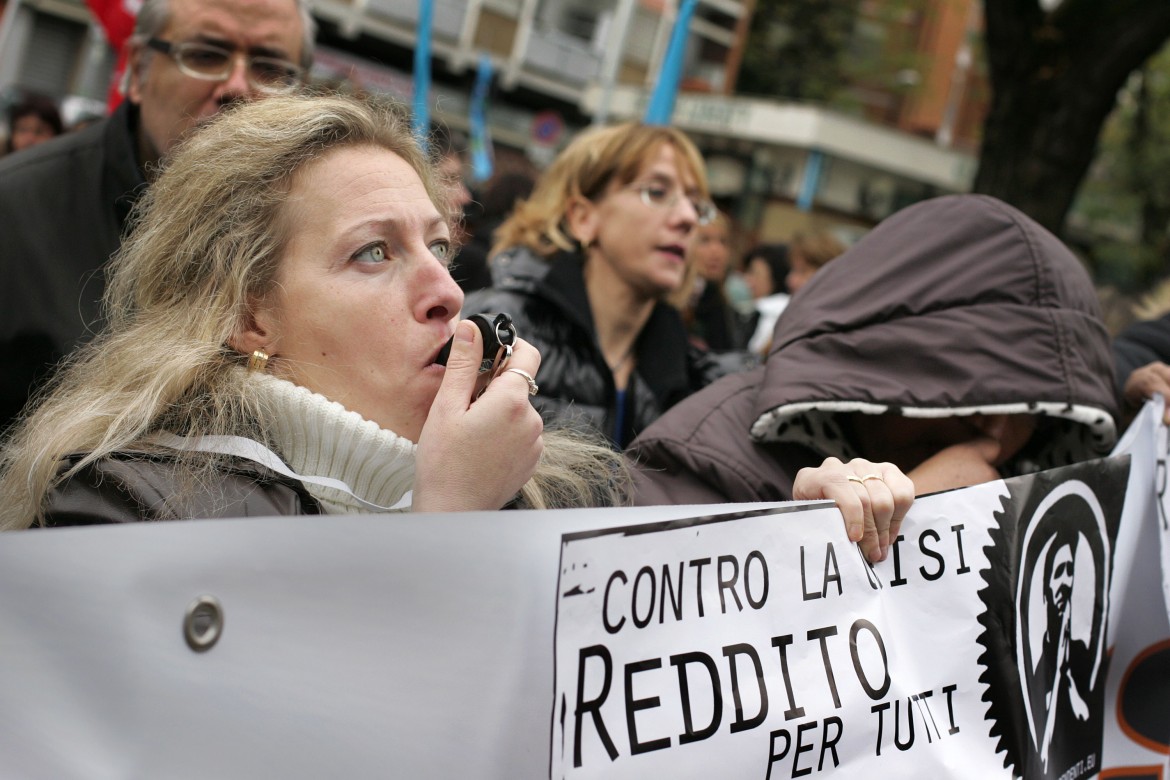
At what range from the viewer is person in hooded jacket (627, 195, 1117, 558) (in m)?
2.00

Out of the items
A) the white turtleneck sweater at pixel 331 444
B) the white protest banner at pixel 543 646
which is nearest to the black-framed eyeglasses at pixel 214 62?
the white turtleneck sweater at pixel 331 444

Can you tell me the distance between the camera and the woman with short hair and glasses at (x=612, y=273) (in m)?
3.23

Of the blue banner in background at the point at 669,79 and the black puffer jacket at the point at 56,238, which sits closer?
the black puffer jacket at the point at 56,238

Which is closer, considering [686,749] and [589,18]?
[686,749]

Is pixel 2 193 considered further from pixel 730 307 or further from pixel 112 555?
pixel 730 307

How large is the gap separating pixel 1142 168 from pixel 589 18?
14.3m

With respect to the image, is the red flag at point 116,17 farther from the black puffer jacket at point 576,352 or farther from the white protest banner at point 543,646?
the white protest banner at point 543,646

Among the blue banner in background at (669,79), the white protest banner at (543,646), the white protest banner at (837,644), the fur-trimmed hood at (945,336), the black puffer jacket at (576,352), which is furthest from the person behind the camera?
the blue banner in background at (669,79)

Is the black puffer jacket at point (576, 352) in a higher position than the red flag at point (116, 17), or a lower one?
lower

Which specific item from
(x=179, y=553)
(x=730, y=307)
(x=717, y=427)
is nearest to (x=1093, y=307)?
(x=717, y=427)

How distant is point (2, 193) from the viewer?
7.67ft

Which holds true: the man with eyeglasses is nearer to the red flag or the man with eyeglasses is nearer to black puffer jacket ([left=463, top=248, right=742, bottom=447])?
black puffer jacket ([left=463, top=248, right=742, bottom=447])

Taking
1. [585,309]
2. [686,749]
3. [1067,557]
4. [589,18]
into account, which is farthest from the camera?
[589,18]

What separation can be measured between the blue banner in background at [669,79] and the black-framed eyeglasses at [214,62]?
5.17 metres
